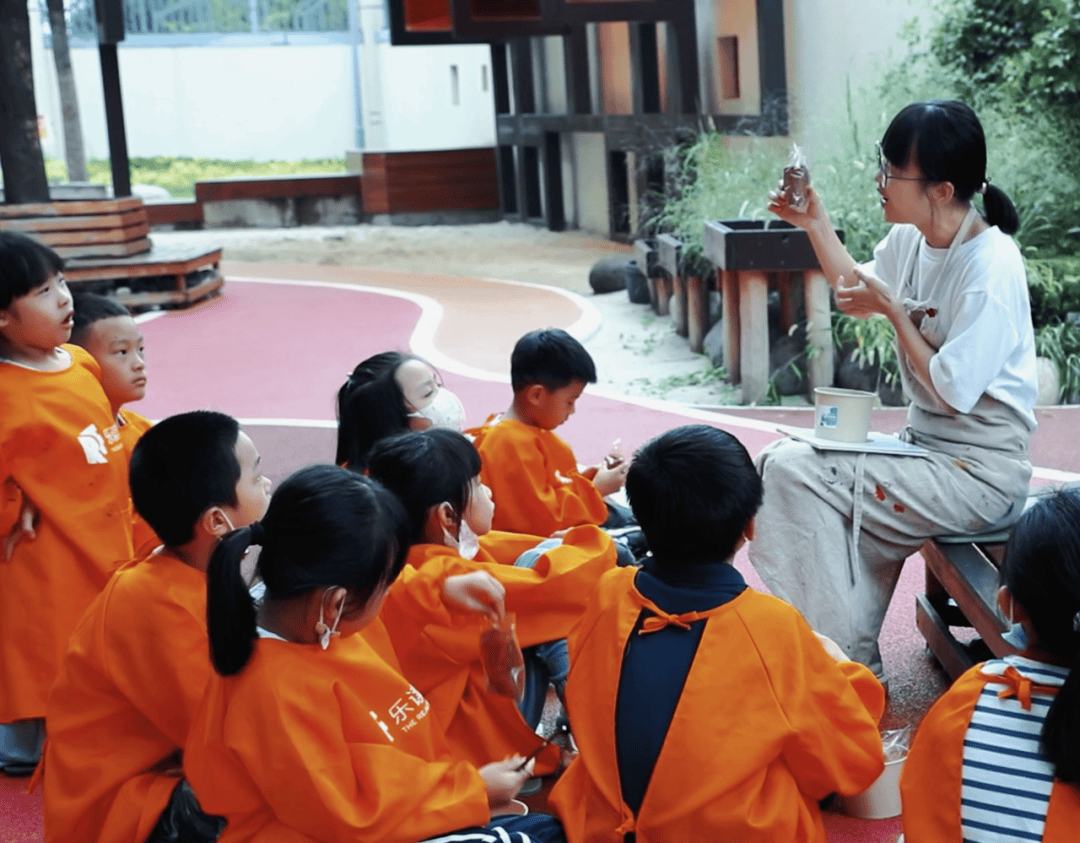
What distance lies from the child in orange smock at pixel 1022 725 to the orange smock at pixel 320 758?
73 centimetres

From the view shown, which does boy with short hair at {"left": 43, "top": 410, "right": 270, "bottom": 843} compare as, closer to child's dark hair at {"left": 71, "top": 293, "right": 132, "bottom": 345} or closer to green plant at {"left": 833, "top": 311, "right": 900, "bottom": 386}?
child's dark hair at {"left": 71, "top": 293, "right": 132, "bottom": 345}

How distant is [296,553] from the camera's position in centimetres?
195

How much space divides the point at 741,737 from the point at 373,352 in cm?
699

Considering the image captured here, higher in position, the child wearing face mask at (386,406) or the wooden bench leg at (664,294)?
the child wearing face mask at (386,406)

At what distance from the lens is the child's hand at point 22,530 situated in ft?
9.55

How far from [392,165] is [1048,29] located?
1255 centimetres

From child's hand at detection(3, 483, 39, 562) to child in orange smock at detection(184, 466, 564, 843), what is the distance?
42.9 inches

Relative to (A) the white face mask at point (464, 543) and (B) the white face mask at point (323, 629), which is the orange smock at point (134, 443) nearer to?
(A) the white face mask at point (464, 543)

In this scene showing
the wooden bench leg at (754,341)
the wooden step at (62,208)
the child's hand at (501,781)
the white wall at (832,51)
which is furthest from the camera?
the wooden step at (62,208)

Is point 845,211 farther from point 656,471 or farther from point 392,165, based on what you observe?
point 392,165

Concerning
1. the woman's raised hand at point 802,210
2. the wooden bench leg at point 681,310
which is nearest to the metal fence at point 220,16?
the wooden bench leg at point 681,310

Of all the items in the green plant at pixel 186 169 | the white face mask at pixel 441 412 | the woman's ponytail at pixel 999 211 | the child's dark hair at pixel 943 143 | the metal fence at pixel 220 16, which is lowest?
the white face mask at pixel 441 412

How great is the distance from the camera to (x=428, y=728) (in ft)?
6.94

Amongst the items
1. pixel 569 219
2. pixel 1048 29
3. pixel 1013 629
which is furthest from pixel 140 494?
pixel 569 219
